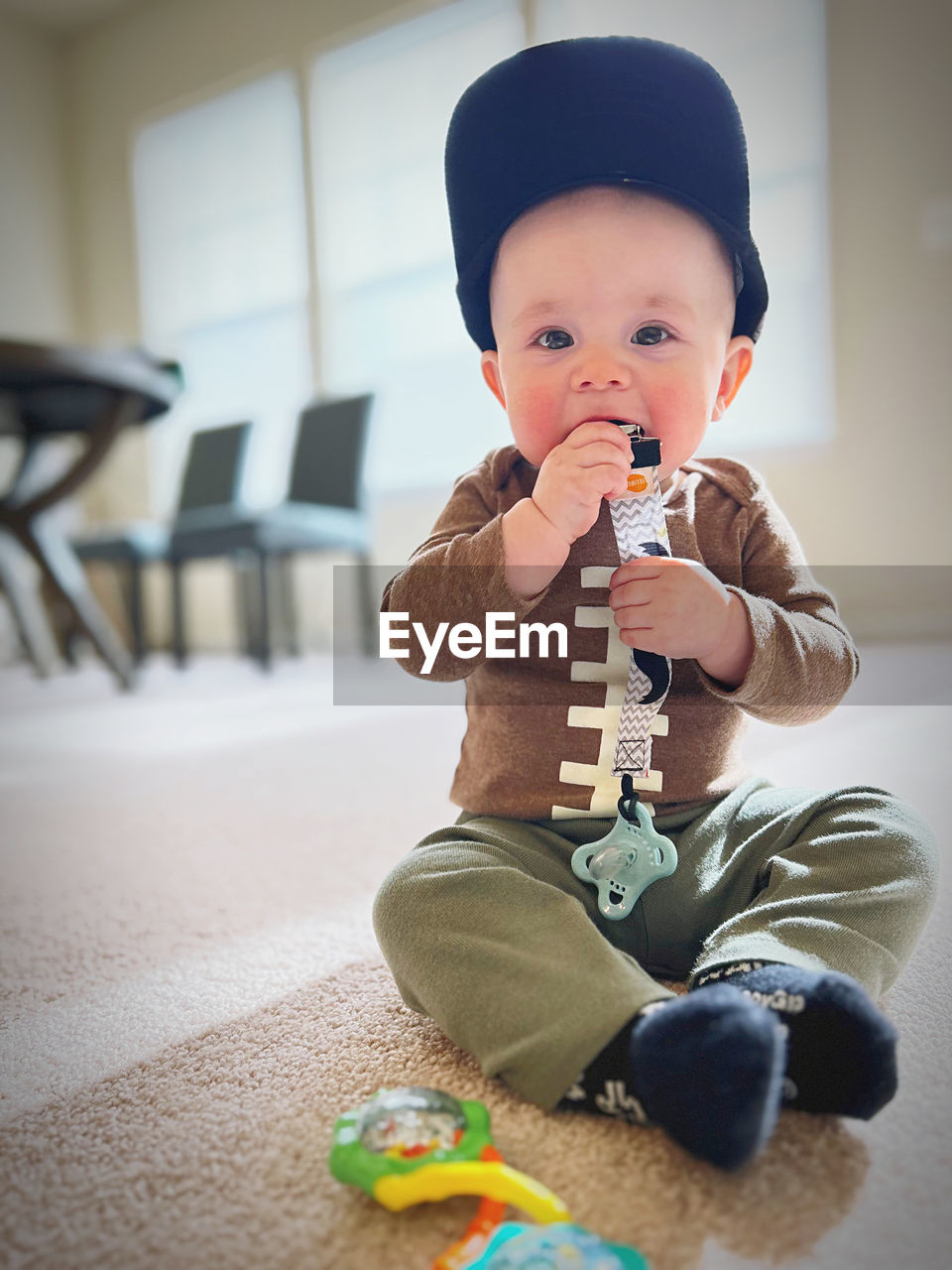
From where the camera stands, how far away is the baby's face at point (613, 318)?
0.50 metres

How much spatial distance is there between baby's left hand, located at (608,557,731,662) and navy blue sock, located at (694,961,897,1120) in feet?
0.56

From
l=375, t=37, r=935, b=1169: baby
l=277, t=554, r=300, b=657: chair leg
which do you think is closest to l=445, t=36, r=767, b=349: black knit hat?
l=375, t=37, r=935, b=1169: baby

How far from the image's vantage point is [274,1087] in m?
0.42

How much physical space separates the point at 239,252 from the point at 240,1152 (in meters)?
3.99

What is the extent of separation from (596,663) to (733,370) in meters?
0.19

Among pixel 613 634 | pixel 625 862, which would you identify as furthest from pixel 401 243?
pixel 625 862

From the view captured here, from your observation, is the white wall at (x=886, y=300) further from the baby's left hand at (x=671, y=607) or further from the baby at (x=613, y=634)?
the baby's left hand at (x=671, y=607)

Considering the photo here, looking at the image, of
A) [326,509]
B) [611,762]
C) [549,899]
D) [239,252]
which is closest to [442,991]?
[549,899]

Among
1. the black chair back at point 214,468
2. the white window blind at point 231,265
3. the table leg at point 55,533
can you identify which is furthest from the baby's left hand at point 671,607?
the white window blind at point 231,265

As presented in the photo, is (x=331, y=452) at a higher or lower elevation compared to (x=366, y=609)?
higher

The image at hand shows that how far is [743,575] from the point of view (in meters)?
0.59

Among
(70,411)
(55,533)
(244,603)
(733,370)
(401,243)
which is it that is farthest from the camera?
(244,603)

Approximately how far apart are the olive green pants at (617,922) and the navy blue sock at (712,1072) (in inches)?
1.3

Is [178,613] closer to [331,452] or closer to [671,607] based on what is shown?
[331,452]
